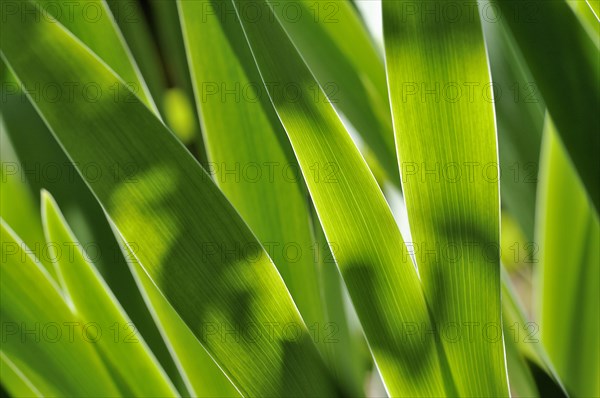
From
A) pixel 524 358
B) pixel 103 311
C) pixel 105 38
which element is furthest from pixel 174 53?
pixel 524 358

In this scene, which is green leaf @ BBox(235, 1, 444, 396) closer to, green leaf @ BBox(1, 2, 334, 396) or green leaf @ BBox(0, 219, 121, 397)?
green leaf @ BBox(1, 2, 334, 396)

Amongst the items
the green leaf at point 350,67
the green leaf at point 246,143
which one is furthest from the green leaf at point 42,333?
the green leaf at point 350,67

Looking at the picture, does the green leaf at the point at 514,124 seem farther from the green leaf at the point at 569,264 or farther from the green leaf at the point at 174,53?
the green leaf at the point at 174,53

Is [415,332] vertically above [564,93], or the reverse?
[564,93]

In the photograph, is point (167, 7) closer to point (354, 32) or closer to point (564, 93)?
point (354, 32)

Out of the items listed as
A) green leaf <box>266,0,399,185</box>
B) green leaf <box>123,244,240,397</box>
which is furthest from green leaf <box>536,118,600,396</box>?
green leaf <box>123,244,240,397</box>

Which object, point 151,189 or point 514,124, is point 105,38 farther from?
point 514,124

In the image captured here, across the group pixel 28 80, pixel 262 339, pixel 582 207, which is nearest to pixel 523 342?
pixel 582 207
